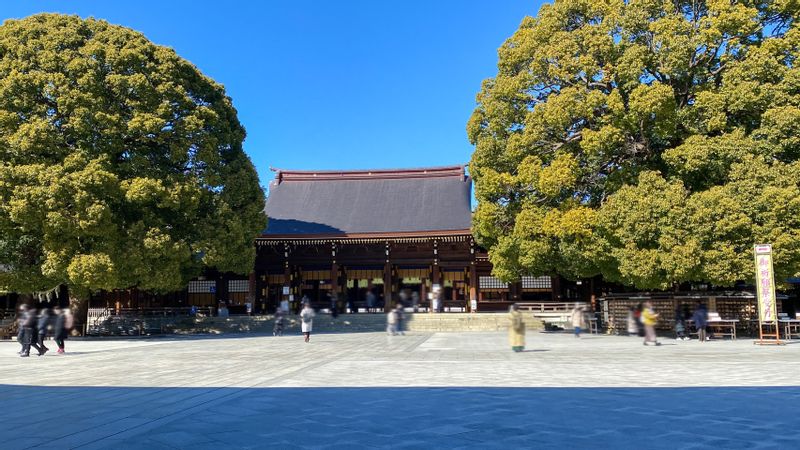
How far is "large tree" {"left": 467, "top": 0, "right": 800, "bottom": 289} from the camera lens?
16094 millimetres

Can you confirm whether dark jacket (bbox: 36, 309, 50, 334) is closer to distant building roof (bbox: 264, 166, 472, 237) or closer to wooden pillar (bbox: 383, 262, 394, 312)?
distant building roof (bbox: 264, 166, 472, 237)

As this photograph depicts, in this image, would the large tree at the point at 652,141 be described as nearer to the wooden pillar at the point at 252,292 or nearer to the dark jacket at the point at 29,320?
the wooden pillar at the point at 252,292

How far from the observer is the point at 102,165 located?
63.0 ft

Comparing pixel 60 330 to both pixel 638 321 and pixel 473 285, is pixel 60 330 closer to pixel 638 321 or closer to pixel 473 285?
pixel 638 321

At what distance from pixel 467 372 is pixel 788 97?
14.1m

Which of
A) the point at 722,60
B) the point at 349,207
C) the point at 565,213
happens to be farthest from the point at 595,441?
the point at 349,207

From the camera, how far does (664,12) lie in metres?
18.6

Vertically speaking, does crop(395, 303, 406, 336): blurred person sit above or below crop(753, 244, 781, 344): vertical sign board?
below

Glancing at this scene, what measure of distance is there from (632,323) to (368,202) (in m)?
18.7

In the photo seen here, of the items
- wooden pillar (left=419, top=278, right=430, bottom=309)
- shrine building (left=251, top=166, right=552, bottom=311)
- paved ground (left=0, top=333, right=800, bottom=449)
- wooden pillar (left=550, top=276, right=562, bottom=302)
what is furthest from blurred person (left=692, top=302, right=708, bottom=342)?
wooden pillar (left=419, top=278, right=430, bottom=309)

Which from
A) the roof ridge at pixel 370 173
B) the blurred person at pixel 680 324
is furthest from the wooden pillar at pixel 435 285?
the blurred person at pixel 680 324

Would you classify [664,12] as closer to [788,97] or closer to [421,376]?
[788,97]

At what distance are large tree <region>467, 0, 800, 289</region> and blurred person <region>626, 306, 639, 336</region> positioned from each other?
4.83 feet

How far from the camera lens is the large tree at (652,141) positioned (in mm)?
16094
